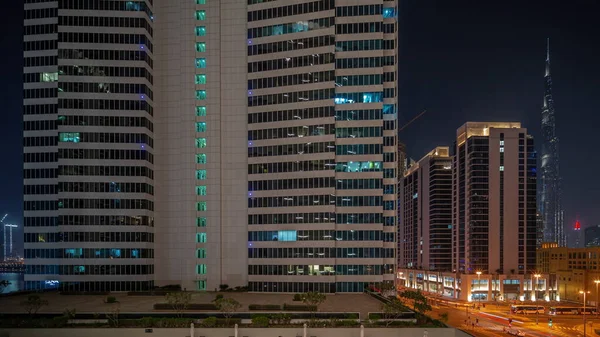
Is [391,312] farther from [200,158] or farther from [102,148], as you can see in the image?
[102,148]

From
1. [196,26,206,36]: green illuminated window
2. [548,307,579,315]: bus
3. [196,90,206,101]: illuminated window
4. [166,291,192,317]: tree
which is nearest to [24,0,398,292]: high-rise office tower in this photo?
[196,90,206,101]: illuminated window

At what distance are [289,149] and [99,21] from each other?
53661 mm

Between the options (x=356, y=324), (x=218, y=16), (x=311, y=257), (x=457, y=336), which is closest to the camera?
(x=356, y=324)

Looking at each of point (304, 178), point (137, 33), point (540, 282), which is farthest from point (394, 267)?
point (540, 282)

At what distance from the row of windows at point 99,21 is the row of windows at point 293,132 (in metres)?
37.5

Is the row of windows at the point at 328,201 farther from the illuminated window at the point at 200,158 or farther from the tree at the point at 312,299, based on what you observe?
the tree at the point at 312,299

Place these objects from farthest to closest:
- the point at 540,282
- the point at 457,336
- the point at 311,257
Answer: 1. the point at 540,282
2. the point at 311,257
3. the point at 457,336

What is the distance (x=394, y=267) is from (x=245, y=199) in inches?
1518

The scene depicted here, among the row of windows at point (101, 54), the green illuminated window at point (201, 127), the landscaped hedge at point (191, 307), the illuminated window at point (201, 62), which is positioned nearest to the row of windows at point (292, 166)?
the green illuminated window at point (201, 127)

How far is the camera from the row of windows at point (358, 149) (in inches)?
4348

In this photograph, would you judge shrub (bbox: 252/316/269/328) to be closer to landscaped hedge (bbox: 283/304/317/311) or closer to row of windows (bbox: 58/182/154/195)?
landscaped hedge (bbox: 283/304/317/311)

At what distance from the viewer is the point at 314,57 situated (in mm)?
112125

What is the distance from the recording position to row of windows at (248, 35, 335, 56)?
4380 inches

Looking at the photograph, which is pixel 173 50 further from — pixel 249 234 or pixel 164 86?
pixel 249 234
